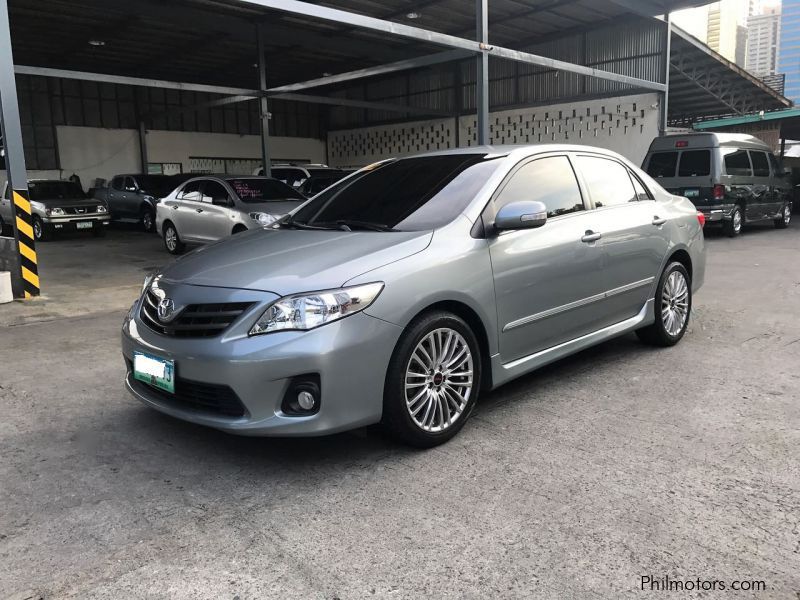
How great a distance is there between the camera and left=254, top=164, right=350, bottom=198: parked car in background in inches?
632

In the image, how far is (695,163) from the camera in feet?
42.2

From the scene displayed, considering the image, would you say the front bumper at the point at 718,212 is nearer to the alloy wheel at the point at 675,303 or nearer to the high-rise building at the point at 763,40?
the alloy wheel at the point at 675,303

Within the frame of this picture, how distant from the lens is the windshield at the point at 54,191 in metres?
16.0

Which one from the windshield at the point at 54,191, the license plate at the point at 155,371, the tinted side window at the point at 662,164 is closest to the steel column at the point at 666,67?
the tinted side window at the point at 662,164

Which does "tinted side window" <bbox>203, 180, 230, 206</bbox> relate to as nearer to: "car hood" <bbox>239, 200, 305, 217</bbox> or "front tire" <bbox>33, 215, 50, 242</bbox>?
"car hood" <bbox>239, 200, 305, 217</bbox>

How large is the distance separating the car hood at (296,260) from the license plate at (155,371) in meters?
0.41

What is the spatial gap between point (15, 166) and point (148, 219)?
35.2 ft

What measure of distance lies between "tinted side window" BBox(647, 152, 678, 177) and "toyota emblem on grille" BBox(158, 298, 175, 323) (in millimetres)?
12065

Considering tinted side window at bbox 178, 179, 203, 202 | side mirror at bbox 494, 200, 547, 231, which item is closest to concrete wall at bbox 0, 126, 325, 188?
tinted side window at bbox 178, 179, 203, 202

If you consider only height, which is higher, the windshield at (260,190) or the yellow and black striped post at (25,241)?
the windshield at (260,190)

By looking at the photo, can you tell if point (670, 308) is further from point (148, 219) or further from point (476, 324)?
point (148, 219)

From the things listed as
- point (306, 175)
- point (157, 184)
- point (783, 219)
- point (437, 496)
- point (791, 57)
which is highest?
point (791, 57)

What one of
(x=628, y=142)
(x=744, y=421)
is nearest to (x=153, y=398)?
(x=744, y=421)

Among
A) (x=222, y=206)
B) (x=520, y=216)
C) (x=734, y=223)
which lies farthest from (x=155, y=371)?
(x=734, y=223)
